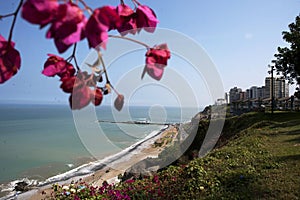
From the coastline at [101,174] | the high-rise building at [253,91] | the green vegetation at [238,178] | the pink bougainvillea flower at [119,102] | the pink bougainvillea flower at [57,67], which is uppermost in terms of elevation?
the high-rise building at [253,91]

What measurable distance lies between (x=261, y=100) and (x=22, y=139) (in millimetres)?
33372

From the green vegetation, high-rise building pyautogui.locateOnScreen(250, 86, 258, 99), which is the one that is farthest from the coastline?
high-rise building pyautogui.locateOnScreen(250, 86, 258, 99)

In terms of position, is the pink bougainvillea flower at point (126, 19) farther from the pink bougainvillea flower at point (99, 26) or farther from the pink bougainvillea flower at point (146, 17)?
the pink bougainvillea flower at point (99, 26)

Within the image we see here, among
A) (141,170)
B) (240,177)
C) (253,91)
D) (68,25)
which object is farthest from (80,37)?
(253,91)

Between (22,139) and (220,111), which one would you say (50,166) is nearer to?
(220,111)

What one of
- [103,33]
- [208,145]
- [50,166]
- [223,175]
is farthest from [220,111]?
[103,33]

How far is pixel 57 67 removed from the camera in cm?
Result: 49

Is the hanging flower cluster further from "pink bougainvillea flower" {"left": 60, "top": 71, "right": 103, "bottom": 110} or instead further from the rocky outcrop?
the rocky outcrop

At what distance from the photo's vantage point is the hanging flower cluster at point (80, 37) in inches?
12.4

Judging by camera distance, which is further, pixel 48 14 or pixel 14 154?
pixel 14 154

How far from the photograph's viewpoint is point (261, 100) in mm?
24641

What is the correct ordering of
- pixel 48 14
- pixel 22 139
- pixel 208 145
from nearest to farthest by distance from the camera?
pixel 48 14, pixel 208 145, pixel 22 139

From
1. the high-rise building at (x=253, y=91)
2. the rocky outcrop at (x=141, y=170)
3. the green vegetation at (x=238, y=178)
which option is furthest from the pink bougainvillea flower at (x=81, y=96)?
the high-rise building at (x=253, y=91)

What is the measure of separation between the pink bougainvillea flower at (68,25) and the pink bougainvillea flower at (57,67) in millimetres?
152
